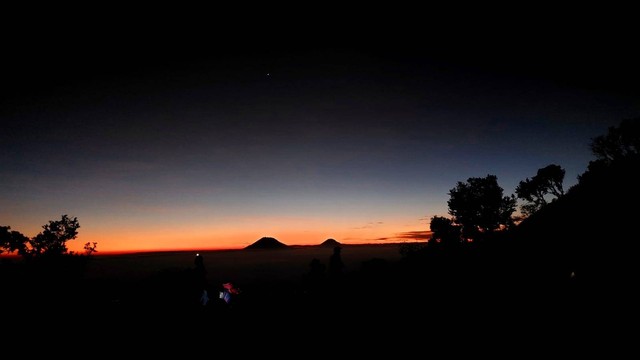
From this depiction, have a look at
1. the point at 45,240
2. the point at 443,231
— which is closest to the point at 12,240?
the point at 45,240

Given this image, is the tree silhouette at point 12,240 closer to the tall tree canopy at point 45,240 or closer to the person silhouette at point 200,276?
the tall tree canopy at point 45,240

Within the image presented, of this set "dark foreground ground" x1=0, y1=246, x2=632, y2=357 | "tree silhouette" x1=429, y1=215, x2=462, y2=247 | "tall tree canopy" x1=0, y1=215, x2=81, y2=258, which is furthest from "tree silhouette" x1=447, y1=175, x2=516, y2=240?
"tall tree canopy" x1=0, y1=215, x2=81, y2=258

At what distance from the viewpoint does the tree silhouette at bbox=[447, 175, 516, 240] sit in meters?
41.9

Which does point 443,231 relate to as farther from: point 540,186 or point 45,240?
point 45,240

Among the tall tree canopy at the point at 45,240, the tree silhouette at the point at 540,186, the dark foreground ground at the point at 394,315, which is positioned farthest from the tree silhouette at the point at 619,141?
the tall tree canopy at the point at 45,240

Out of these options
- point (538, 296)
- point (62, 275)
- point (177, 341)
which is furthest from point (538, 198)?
point (62, 275)

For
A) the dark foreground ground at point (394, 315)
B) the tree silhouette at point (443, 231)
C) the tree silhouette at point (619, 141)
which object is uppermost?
the tree silhouette at point (619, 141)

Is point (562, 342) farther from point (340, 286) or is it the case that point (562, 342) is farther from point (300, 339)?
point (340, 286)

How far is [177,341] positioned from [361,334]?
23.4 ft

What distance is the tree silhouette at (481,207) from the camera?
138 feet

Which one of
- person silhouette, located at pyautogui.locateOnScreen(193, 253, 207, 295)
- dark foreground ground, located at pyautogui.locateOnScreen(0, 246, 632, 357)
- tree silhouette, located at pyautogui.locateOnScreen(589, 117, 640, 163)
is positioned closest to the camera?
dark foreground ground, located at pyautogui.locateOnScreen(0, 246, 632, 357)

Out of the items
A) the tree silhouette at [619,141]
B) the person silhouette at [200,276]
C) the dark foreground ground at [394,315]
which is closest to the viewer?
the dark foreground ground at [394,315]

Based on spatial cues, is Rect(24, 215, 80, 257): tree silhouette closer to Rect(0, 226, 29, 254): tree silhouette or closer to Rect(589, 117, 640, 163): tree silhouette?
Rect(0, 226, 29, 254): tree silhouette

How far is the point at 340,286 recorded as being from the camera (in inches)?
→ 699
